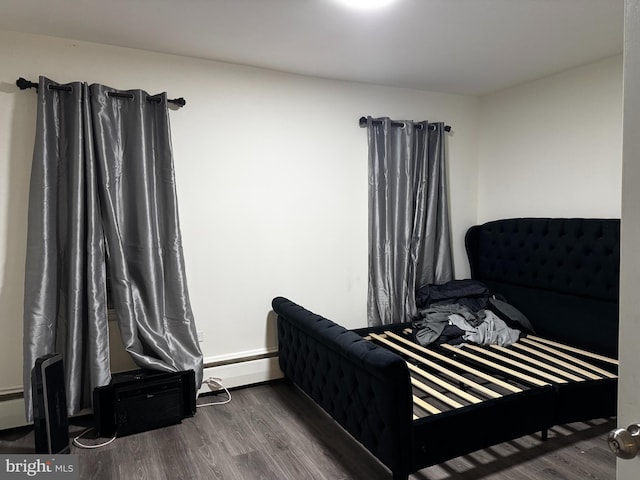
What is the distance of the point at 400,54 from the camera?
297 cm

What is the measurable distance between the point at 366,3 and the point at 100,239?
79.6 inches

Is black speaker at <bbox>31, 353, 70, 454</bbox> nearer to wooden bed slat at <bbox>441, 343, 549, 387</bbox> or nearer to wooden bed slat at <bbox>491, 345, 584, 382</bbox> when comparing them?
wooden bed slat at <bbox>441, 343, 549, 387</bbox>

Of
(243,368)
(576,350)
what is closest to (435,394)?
(576,350)

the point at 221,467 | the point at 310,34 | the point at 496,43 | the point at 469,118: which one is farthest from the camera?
the point at 469,118

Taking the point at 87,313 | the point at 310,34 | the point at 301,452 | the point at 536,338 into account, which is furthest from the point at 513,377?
the point at 87,313

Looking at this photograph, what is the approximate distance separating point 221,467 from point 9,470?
1.01 meters

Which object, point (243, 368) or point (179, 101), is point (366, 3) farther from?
point (243, 368)

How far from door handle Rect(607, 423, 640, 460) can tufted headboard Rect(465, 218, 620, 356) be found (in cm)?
256

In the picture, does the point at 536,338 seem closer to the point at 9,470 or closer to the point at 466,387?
the point at 466,387

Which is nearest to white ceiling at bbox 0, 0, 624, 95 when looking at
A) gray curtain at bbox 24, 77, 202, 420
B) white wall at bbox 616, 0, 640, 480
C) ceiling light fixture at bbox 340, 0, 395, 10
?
ceiling light fixture at bbox 340, 0, 395, 10

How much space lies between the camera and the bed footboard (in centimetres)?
195

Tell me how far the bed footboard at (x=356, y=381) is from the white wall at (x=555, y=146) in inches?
84.4

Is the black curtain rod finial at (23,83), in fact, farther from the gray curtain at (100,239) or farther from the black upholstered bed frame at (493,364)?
the black upholstered bed frame at (493,364)

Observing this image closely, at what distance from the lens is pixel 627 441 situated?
0.73 m
